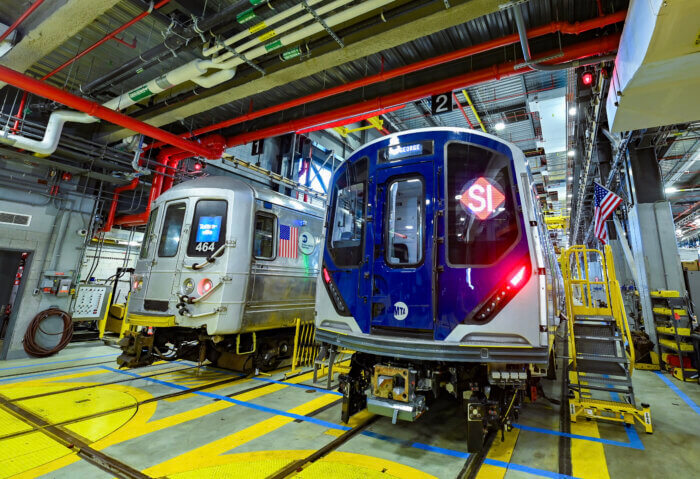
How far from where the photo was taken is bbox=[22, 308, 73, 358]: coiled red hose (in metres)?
6.84

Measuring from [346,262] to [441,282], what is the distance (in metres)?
1.10

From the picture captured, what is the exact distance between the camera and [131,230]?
11.0 meters

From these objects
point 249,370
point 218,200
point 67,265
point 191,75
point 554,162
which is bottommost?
point 249,370

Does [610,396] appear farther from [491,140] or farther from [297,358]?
[297,358]

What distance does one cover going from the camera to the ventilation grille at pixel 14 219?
6766 millimetres

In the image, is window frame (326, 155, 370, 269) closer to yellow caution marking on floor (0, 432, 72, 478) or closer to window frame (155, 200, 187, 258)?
window frame (155, 200, 187, 258)

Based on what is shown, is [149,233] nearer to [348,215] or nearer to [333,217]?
[333,217]

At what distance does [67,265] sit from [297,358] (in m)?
6.02

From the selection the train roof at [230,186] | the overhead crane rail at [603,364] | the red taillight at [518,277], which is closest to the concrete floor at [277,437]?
the overhead crane rail at [603,364]

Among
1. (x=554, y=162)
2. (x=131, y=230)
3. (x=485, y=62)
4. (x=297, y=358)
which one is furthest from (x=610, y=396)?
(x=131, y=230)

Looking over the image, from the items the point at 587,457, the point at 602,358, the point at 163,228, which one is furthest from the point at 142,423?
the point at 602,358

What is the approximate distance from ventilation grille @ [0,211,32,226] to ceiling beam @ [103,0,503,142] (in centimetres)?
416

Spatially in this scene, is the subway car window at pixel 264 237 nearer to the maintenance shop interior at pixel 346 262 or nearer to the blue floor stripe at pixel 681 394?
the maintenance shop interior at pixel 346 262

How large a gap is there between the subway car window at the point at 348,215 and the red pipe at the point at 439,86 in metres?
2.91
